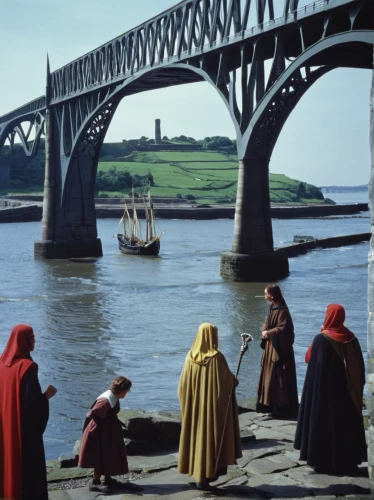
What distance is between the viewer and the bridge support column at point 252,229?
36.5 metres

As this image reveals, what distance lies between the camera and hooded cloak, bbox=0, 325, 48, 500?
23.7ft

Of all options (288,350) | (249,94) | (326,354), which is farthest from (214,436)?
(249,94)

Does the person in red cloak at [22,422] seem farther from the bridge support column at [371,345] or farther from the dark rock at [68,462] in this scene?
the bridge support column at [371,345]

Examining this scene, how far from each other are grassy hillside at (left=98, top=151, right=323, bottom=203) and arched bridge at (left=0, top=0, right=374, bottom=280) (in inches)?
3259

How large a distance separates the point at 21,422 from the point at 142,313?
900 inches

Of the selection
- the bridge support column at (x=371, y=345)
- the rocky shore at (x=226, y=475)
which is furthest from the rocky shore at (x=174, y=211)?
the bridge support column at (x=371, y=345)

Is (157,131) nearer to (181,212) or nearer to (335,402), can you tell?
(181,212)

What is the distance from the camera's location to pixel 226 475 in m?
8.75

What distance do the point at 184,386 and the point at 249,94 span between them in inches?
1123

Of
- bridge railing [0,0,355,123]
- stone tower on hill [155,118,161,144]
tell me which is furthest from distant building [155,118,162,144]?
bridge railing [0,0,355,123]

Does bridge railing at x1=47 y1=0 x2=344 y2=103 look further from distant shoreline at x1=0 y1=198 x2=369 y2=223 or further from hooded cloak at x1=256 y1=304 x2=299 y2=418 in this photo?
distant shoreline at x1=0 y1=198 x2=369 y2=223

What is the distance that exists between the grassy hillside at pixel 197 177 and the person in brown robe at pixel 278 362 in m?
123

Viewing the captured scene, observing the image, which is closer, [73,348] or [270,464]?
[270,464]

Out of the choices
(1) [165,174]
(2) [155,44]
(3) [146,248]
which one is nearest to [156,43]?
(2) [155,44]
